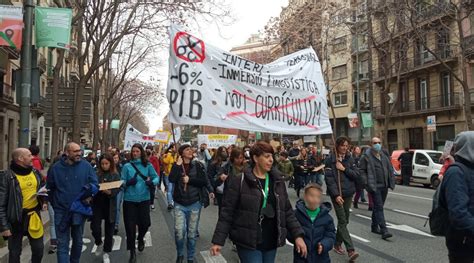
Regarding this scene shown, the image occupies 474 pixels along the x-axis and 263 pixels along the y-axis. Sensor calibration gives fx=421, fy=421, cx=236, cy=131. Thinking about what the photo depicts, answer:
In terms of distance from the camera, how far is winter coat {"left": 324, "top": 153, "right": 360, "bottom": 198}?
6258 mm

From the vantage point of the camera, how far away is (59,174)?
5.37 metres

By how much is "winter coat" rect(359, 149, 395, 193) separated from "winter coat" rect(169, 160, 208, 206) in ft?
10.3

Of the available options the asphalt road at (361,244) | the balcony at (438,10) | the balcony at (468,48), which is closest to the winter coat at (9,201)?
the asphalt road at (361,244)

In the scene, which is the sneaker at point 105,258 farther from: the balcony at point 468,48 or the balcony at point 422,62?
the balcony at point 422,62

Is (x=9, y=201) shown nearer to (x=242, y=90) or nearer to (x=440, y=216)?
(x=242, y=90)

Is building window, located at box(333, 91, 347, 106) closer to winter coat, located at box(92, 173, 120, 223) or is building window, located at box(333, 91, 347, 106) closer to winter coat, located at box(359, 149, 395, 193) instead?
winter coat, located at box(359, 149, 395, 193)

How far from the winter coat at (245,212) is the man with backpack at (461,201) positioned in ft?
4.14

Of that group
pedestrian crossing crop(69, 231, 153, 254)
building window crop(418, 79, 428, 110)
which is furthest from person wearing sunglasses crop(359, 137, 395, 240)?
building window crop(418, 79, 428, 110)

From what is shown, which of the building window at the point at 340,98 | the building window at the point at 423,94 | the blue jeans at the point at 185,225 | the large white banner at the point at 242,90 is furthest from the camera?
the building window at the point at 340,98

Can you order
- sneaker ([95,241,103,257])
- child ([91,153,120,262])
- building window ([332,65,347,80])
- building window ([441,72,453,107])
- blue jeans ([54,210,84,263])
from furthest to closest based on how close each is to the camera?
1. building window ([332,65,347,80])
2. building window ([441,72,453,107])
3. sneaker ([95,241,103,257])
4. child ([91,153,120,262])
5. blue jeans ([54,210,84,263])

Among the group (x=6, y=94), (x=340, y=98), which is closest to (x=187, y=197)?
(x=6, y=94)

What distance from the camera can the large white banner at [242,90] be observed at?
554 cm

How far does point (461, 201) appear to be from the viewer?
3.29m

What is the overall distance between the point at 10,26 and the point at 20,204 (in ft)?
16.5
